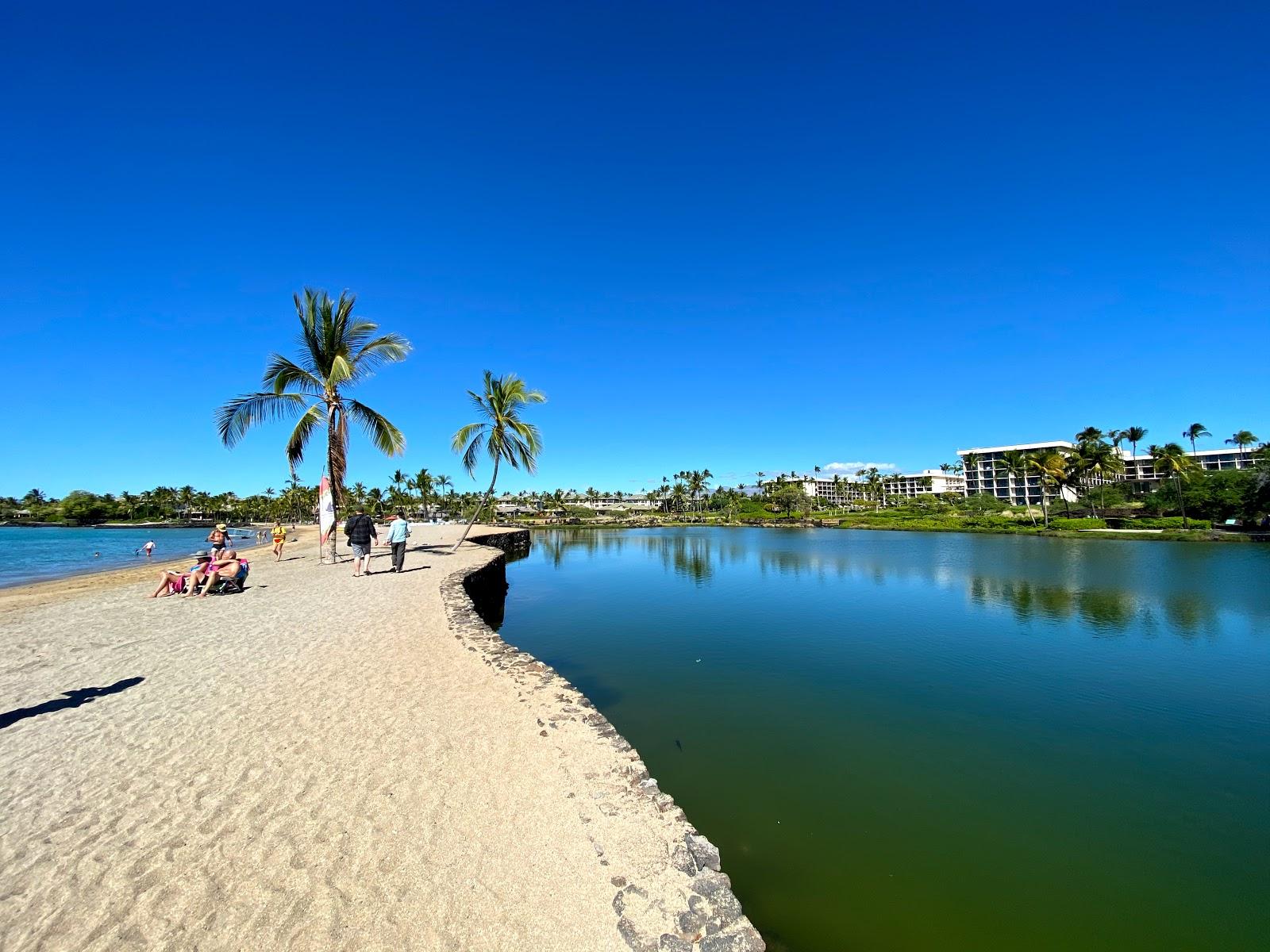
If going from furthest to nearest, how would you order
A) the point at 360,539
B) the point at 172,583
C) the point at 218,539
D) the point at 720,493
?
the point at 720,493
the point at 360,539
the point at 218,539
the point at 172,583

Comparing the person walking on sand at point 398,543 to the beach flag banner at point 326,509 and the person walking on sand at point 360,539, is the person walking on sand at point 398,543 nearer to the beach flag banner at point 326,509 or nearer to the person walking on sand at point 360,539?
the person walking on sand at point 360,539

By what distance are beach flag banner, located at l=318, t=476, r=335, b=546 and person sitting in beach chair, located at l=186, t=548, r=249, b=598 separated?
466 cm

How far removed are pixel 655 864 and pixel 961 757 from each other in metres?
4.97

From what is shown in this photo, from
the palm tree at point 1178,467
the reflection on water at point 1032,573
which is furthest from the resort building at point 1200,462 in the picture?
the reflection on water at point 1032,573

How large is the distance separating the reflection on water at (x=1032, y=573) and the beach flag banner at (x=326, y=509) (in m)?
14.5

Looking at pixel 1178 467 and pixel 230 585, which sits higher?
pixel 1178 467

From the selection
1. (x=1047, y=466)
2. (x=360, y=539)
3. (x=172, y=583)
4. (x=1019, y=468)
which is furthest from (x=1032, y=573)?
(x=1019, y=468)

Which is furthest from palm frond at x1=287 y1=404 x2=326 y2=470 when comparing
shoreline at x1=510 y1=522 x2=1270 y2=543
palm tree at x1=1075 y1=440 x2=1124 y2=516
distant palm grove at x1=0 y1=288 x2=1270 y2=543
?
palm tree at x1=1075 y1=440 x2=1124 y2=516

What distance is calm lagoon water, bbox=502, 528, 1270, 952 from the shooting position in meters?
4.02

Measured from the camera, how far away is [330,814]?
371 centimetres

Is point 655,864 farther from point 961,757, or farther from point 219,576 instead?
point 219,576

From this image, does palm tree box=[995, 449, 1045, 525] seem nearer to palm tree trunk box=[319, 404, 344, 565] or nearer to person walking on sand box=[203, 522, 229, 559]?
palm tree trunk box=[319, 404, 344, 565]

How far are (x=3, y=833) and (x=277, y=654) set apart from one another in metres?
4.17

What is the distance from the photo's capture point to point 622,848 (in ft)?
11.4
